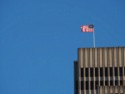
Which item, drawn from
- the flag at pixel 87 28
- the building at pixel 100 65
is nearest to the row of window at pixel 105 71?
the building at pixel 100 65

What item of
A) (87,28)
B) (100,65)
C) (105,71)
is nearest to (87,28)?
(87,28)

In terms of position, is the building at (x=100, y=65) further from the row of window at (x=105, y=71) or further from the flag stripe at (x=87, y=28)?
the flag stripe at (x=87, y=28)

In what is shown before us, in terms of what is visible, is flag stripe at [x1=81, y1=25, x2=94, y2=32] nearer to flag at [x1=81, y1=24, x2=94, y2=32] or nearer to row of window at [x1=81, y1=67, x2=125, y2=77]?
flag at [x1=81, y1=24, x2=94, y2=32]

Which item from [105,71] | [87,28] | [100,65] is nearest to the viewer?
[87,28]

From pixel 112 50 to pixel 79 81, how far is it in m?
11.7

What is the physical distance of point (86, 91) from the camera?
194 metres

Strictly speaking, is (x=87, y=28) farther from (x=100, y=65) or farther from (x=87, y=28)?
(x=100, y=65)

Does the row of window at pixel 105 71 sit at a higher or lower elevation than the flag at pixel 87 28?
lower

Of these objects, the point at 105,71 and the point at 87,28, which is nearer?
the point at 87,28

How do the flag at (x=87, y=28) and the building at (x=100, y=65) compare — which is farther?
the building at (x=100, y=65)

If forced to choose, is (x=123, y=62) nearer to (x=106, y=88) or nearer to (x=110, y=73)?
(x=110, y=73)

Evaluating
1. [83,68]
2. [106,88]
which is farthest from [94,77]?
[106,88]

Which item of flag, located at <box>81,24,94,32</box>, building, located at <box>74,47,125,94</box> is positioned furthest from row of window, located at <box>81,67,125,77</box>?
flag, located at <box>81,24,94,32</box>

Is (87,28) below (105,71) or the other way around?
the other way around
